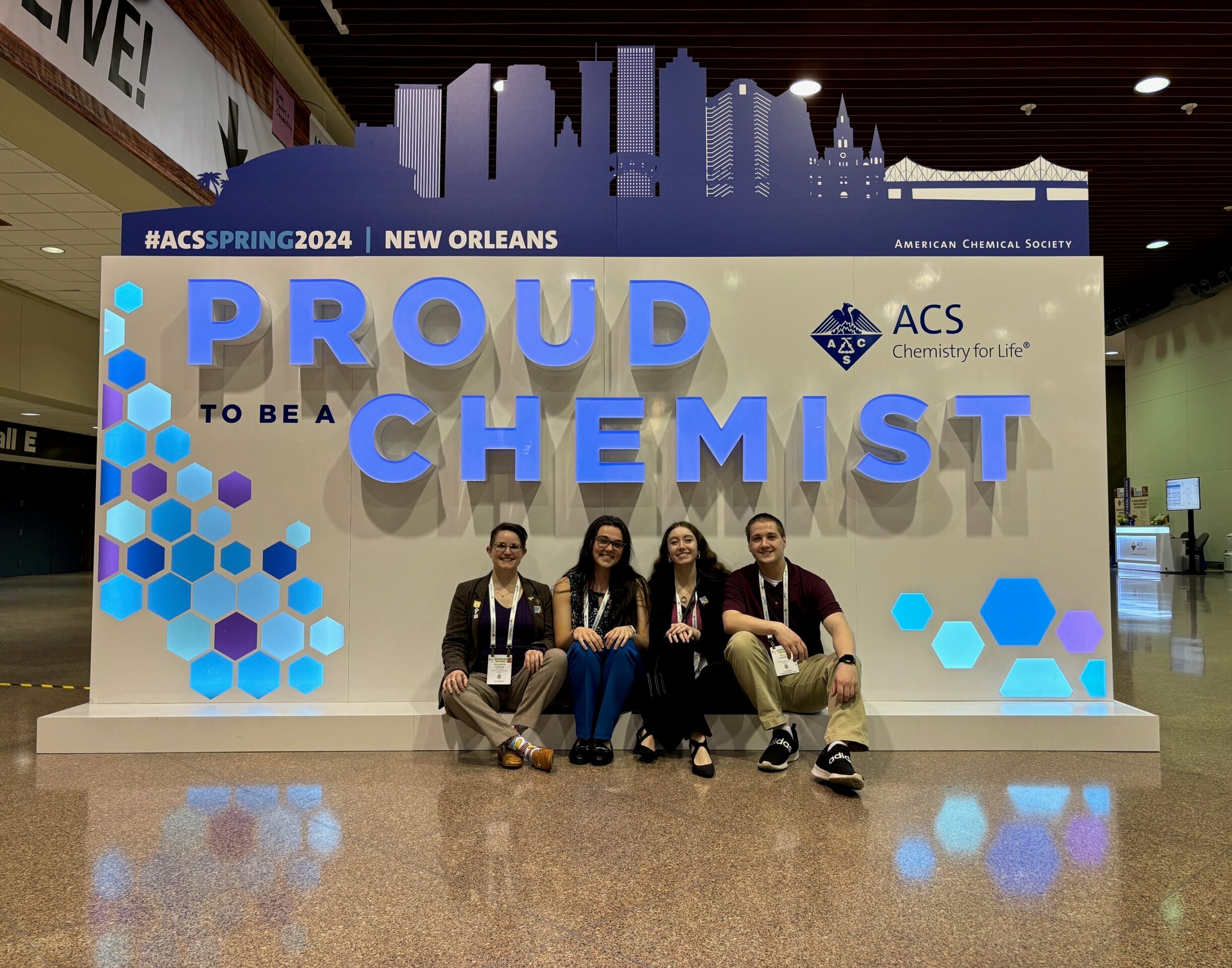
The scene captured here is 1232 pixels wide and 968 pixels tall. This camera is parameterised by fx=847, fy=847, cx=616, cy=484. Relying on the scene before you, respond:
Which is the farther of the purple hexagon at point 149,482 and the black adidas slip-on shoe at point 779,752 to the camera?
the purple hexagon at point 149,482

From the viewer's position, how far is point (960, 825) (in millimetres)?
A: 2549

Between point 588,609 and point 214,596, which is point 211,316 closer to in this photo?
point 214,596

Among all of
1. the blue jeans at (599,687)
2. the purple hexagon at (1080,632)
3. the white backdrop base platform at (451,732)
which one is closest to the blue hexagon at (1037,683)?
the purple hexagon at (1080,632)

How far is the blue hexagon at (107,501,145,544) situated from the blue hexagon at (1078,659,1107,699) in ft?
13.6

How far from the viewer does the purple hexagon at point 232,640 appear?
367 cm

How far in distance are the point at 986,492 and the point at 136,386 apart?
3.78m

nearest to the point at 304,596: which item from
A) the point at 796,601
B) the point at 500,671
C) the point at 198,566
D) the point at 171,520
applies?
the point at 198,566

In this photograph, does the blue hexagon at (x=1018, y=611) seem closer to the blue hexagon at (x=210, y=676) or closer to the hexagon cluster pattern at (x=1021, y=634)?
the hexagon cluster pattern at (x=1021, y=634)

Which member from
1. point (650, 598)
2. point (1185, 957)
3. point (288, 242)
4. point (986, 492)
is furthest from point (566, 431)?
point (1185, 957)

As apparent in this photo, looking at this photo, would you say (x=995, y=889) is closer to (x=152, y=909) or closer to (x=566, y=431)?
(x=152, y=909)

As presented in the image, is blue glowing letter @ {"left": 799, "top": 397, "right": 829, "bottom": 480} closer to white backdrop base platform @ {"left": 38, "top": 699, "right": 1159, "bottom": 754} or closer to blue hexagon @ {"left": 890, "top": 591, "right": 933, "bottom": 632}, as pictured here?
blue hexagon @ {"left": 890, "top": 591, "right": 933, "bottom": 632}

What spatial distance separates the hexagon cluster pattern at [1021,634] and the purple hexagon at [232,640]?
0.45m

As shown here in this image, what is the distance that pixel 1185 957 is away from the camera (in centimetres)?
176

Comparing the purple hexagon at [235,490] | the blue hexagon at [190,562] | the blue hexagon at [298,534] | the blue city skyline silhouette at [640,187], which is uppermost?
the blue city skyline silhouette at [640,187]
